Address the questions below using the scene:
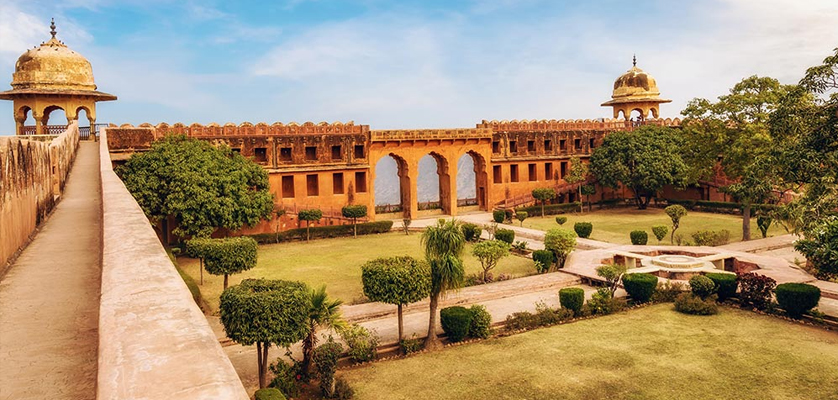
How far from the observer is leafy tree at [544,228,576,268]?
65.8ft

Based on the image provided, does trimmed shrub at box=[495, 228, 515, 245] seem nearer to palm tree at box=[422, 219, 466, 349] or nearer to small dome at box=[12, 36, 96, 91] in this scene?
palm tree at box=[422, 219, 466, 349]

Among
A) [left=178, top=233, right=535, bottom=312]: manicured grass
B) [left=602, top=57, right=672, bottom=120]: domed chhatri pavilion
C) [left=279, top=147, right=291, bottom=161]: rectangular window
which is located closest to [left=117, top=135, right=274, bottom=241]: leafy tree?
[left=178, top=233, right=535, bottom=312]: manicured grass

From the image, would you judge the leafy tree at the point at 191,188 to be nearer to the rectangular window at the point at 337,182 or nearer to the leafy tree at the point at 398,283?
the rectangular window at the point at 337,182

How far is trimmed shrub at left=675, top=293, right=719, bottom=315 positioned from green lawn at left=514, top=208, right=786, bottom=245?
10.1 m

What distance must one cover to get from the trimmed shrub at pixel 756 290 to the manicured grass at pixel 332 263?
6.86 meters

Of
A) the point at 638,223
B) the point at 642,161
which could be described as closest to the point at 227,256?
the point at 638,223

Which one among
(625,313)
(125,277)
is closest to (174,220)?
(625,313)

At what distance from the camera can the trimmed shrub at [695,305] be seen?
1491cm

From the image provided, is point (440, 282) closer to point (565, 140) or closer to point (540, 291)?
point (540, 291)

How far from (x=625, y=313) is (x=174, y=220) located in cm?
2136

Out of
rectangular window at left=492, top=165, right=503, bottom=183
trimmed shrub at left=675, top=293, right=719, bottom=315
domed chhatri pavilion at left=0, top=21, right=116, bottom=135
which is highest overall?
domed chhatri pavilion at left=0, top=21, right=116, bottom=135

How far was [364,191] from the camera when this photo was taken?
34.5m

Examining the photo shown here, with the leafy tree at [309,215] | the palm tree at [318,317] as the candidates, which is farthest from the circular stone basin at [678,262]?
the leafy tree at [309,215]

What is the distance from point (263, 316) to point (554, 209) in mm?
28239
